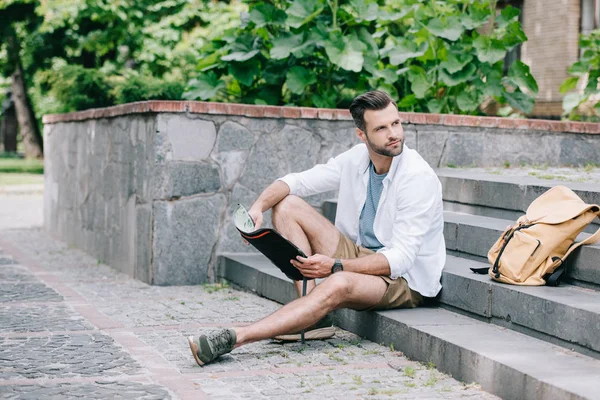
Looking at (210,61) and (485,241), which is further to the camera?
(210,61)

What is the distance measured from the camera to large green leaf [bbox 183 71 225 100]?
9539 mm

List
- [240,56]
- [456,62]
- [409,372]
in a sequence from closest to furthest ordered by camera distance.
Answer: [409,372]
[240,56]
[456,62]

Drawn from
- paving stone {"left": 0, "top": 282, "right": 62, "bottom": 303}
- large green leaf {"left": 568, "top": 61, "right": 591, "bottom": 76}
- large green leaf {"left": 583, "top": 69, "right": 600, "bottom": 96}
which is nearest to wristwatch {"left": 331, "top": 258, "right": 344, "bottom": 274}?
paving stone {"left": 0, "top": 282, "right": 62, "bottom": 303}

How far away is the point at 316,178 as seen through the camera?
6125 mm

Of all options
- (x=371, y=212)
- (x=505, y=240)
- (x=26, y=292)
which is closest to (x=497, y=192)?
(x=371, y=212)

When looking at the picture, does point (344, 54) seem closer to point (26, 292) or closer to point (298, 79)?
point (298, 79)

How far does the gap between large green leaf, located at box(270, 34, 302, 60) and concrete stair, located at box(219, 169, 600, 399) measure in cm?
282

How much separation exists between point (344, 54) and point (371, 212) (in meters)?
3.68

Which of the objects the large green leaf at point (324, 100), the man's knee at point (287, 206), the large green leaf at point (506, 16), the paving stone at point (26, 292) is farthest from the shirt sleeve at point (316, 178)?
the large green leaf at point (506, 16)

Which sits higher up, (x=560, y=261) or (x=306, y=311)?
(x=560, y=261)

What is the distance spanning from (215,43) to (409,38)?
2.01 metres

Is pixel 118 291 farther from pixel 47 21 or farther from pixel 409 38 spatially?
pixel 47 21

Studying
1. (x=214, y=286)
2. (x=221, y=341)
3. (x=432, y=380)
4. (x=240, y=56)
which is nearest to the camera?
(x=432, y=380)

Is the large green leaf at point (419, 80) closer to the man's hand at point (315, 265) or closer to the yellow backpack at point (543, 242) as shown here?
the yellow backpack at point (543, 242)
